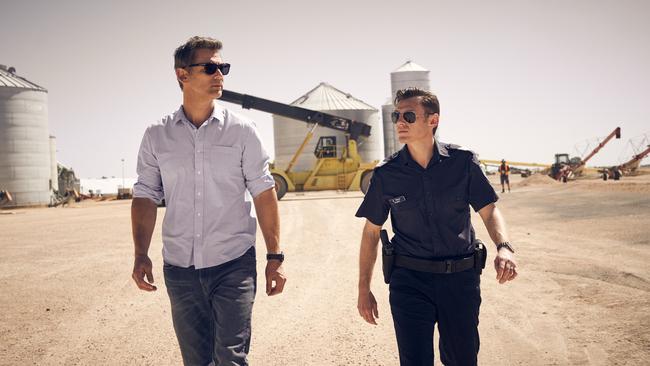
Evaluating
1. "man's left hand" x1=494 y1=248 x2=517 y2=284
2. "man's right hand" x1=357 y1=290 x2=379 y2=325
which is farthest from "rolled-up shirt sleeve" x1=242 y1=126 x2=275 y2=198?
"man's left hand" x1=494 y1=248 x2=517 y2=284

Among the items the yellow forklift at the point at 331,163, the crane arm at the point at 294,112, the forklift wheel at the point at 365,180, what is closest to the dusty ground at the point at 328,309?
the forklift wheel at the point at 365,180

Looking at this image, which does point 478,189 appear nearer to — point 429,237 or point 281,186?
point 429,237

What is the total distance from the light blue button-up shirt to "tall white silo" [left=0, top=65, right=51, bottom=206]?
32724 millimetres

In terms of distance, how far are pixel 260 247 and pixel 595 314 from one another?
6.59 meters

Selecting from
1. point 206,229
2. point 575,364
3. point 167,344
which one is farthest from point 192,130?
point 575,364

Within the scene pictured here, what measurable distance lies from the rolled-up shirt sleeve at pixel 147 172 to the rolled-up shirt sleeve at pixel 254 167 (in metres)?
0.52

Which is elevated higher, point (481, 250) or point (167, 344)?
point (481, 250)

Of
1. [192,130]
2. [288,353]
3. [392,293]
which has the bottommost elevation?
[288,353]

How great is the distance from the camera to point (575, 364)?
385cm

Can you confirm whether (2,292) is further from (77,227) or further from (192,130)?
(77,227)

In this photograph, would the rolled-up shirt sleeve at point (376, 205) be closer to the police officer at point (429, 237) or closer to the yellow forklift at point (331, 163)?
the police officer at point (429, 237)

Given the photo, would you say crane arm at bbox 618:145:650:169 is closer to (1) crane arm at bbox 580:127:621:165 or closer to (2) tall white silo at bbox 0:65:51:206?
(1) crane arm at bbox 580:127:621:165

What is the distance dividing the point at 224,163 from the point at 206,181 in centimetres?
13

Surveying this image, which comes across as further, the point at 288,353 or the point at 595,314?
the point at 595,314
